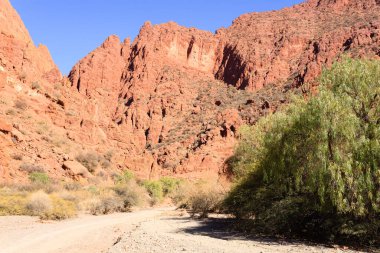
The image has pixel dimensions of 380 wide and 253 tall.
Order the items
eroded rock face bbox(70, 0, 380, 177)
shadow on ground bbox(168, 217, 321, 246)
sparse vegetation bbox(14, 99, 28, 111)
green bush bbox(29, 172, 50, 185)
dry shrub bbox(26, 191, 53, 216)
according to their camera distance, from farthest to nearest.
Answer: eroded rock face bbox(70, 0, 380, 177) < sparse vegetation bbox(14, 99, 28, 111) < green bush bbox(29, 172, 50, 185) < dry shrub bbox(26, 191, 53, 216) < shadow on ground bbox(168, 217, 321, 246)

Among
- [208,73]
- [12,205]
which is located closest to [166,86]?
[208,73]

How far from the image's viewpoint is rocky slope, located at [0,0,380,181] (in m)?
44.7

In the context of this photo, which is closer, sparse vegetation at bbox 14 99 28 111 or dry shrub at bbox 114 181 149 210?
dry shrub at bbox 114 181 149 210

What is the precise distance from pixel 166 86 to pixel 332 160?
78598 millimetres

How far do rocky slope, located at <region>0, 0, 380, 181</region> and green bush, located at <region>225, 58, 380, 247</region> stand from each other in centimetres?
2286

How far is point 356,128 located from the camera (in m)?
12.7

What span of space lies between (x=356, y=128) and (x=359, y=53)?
63.0 meters

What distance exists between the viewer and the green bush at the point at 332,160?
39.9 feet

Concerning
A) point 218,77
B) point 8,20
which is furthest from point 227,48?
point 8,20

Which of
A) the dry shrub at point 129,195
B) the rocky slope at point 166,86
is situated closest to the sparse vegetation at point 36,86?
the rocky slope at point 166,86

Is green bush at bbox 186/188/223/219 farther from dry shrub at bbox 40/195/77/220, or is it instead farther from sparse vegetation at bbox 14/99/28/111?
sparse vegetation at bbox 14/99/28/111

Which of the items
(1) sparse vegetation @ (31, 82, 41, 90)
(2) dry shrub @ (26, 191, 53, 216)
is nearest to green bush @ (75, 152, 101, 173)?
(1) sparse vegetation @ (31, 82, 41, 90)

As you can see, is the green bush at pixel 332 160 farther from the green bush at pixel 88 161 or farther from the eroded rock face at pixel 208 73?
the eroded rock face at pixel 208 73

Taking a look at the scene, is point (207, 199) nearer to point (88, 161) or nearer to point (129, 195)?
point (129, 195)
